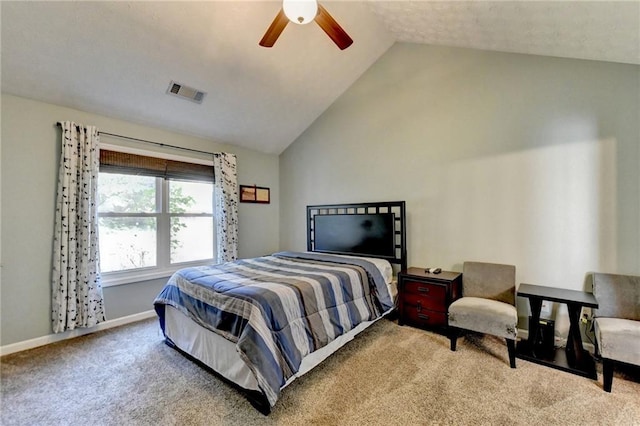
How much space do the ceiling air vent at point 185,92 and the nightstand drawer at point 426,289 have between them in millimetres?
3360

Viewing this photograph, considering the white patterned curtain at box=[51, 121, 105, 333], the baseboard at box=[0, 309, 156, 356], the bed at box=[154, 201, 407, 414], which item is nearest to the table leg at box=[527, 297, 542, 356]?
the bed at box=[154, 201, 407, 414]

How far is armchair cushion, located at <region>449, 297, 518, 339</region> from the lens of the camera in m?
2.24

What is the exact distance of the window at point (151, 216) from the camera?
10.7 feet

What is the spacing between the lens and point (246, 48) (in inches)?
116

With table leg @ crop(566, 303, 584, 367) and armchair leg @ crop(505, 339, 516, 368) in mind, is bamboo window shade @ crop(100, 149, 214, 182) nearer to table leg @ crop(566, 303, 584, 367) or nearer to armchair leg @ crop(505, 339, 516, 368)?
armchair leg @ crop(505, 339, 516, 368)

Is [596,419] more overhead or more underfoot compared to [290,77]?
more underfoot

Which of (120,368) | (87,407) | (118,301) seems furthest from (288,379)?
(118,301)

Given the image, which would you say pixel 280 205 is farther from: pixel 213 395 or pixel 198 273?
pixel 213 395

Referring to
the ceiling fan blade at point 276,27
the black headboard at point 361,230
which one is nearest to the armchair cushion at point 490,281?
the black headboard at point 361,230

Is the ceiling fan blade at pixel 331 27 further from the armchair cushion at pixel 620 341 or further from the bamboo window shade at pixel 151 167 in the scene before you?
the armchair cushion at pixel 620 341

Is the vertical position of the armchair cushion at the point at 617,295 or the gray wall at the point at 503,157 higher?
the gray wall at the point at 503,157

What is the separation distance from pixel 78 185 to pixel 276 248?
10.1 feet

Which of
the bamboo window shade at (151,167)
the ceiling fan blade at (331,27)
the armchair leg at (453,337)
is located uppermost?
the ceiling fan blade at (331,27)

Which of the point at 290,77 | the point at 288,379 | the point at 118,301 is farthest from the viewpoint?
the point at 290,77
